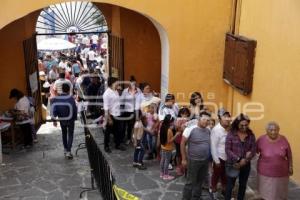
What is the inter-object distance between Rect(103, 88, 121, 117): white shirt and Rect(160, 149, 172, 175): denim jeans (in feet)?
6.18

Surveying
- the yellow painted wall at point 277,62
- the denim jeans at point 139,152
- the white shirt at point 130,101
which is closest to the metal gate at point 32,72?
the white shirt at point 130,101

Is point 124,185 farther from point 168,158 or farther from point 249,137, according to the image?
point 249,137

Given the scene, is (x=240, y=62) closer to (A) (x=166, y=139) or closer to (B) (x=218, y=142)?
(A) (x=166, y=139)

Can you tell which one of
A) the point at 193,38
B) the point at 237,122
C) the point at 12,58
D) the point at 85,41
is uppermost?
the point at 193,38

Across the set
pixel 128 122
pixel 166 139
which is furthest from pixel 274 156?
pixel 128 122

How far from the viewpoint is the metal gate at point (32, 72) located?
1090 centimetres

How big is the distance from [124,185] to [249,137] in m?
2.64

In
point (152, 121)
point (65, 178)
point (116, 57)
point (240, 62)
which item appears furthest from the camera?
point (116, 57)

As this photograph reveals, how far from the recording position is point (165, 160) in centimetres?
762

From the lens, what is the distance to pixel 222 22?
9.56 m

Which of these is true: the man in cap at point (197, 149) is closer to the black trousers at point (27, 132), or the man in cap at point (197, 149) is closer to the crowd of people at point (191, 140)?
the crowd of people at point (191, 140)

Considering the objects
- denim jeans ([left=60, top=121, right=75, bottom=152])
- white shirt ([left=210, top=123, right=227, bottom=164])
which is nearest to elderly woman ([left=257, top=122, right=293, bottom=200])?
white shirt ([left=210, top=123, right=227, bottom=164])

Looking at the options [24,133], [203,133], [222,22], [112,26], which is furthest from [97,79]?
[203,133]

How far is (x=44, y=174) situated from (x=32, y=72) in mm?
3886
